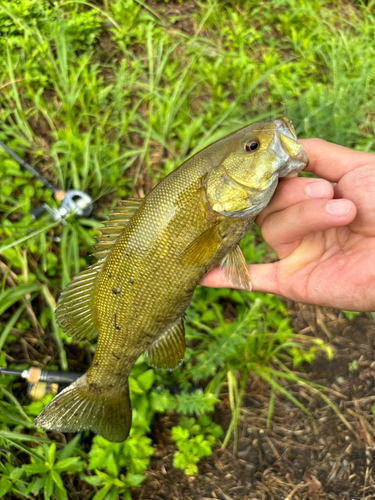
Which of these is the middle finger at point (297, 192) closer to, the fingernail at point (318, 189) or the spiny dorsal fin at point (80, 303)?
the fingernail at point (318, 189)

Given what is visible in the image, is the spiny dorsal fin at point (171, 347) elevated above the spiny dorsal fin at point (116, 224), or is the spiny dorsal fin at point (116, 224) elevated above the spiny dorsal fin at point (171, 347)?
the spiny dorsal fin at point (116, 224)

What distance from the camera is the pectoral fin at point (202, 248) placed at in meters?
2.03

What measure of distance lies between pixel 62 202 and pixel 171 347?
5.60ft

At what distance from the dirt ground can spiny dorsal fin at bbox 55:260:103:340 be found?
1253mm

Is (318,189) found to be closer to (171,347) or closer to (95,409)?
(171,347)

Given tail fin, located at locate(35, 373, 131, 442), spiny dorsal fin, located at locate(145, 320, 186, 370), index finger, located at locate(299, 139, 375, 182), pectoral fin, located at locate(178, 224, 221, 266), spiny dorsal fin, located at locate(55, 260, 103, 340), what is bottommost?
tail fin, located at locate(35, 373, 131, 442)

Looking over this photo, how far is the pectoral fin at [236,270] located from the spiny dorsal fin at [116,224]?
0.72 m

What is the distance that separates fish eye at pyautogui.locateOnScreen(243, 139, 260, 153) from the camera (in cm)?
194

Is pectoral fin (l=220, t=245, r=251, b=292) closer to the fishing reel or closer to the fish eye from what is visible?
the fish eye

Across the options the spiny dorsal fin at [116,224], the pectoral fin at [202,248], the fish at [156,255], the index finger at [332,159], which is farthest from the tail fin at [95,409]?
the index finger at [332,159]

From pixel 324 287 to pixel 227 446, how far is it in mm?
1755

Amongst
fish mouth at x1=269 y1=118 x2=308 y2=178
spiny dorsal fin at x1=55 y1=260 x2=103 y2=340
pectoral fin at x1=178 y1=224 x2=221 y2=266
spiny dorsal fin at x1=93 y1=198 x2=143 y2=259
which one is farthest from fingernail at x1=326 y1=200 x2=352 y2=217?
spiny dorsal fin at x1=55 y1=260 x2=103 y2=340

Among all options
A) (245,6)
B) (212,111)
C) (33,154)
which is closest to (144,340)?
(33,154)

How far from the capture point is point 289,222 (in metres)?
2.12
